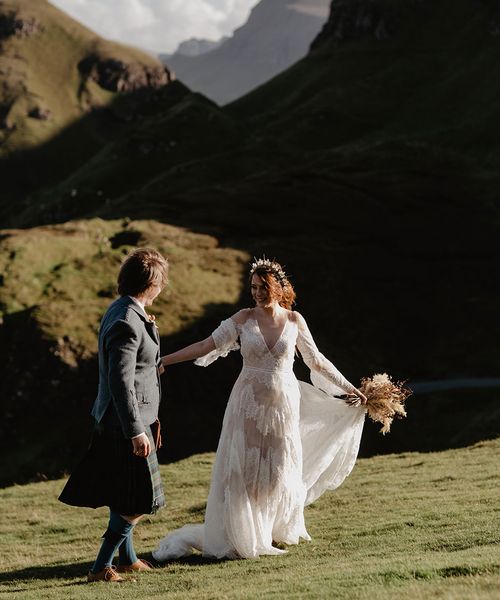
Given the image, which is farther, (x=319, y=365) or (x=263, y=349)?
(x=319, y=365)

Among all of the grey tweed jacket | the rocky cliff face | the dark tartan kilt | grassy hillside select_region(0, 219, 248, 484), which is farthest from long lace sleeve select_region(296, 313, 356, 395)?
the rocky cliff face

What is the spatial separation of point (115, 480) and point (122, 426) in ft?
2.50

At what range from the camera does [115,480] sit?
31.1 feet

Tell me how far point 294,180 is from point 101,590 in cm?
6179

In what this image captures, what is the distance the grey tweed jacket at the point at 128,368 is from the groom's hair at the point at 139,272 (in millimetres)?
145

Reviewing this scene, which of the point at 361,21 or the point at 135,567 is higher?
the point at 361,21

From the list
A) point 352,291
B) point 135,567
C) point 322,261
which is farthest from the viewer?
point 322,261

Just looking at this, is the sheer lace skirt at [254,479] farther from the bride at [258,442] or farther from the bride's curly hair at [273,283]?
the bride's curly hair at [273,283]

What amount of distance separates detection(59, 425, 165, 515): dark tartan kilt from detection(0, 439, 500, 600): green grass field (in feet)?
3.23

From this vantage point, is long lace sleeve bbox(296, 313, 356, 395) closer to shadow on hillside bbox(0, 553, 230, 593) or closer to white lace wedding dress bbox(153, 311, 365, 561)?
white lace wedding dress bbox(153, 311, 365, 561)

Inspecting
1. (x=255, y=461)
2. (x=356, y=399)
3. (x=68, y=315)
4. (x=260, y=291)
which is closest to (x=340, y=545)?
(x=255, y=461)

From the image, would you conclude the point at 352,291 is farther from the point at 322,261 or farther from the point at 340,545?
the point at 340,545

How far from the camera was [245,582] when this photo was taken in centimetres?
910

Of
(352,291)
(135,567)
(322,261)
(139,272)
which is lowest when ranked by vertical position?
(135,567)
